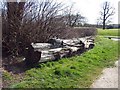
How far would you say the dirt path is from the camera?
21.8 feet

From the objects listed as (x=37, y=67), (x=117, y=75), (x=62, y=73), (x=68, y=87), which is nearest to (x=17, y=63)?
(x=37, y=67)

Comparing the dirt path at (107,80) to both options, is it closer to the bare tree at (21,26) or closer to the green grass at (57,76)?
the green grass at (57,76)

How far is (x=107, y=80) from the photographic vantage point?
7.29 meters

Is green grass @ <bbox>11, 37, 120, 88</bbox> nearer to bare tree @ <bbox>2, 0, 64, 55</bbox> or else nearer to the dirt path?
the dirt path

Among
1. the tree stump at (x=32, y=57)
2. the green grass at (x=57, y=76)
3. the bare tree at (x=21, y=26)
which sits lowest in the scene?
the green grass at (x=57, y=76)

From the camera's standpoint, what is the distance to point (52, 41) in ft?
33.6

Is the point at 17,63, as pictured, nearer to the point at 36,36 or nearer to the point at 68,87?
the point at 36,36

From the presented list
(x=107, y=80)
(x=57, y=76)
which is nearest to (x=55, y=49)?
(x=57, y=76)

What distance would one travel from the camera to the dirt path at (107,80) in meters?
6.65

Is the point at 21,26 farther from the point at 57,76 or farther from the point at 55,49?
the point at 57,76

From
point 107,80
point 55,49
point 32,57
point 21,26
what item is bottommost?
point 107,80

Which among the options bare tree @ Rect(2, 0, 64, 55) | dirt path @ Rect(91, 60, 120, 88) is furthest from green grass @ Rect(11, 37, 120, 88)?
bare tree @ Rect(2, 0, 64, 55)

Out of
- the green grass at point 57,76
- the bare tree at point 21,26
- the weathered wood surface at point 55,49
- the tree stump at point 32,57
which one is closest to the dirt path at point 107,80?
the green grass at point 57,76

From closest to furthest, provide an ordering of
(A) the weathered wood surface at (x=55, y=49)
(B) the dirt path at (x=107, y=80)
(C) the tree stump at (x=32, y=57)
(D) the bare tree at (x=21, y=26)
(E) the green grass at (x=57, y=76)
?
(E) the green grass at (x=57, y=76), (B) the dirt path at (x=107, y=80), (C) the tree stump at (x=32, y=57), (A) the weathered wood surface at (x=55, y=49), (D) the bare tree at (x=21, y=26)
